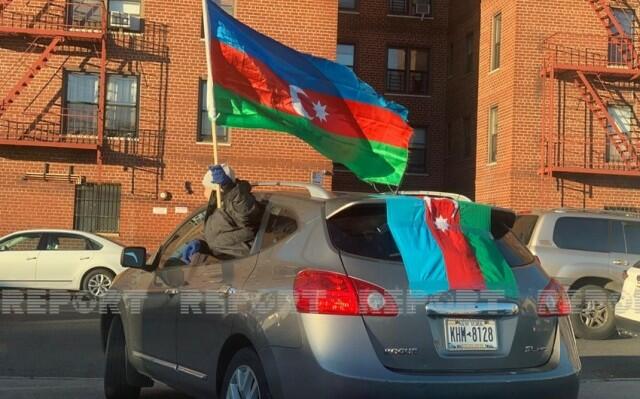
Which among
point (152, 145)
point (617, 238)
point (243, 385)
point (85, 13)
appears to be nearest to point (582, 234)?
point (617, 238)

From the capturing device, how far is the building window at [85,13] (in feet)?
66.3

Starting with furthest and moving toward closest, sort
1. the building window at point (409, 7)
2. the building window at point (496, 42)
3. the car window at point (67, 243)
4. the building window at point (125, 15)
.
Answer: the building window at point (409, 7) → the building window at point (496, 42) → the building window at point (125, 15) → the car window at point (67, 243)

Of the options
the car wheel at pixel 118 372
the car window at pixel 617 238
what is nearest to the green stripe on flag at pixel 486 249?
the car wheel at pixel 118 372

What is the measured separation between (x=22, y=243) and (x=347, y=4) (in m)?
16.4

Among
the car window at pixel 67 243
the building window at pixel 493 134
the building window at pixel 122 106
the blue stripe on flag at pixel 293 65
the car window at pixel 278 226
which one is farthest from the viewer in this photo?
the building window at pixel 493 134

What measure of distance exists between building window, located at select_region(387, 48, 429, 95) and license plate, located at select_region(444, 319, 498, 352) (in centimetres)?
2485

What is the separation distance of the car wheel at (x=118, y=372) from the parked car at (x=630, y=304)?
6.62m

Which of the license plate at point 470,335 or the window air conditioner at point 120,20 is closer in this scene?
the license plate at point 470,335

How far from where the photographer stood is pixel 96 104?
20266 millimetres

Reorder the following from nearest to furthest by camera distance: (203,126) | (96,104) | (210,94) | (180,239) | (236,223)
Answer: (236,223) → (210,94) → (180,239) → (96,104) → (203,126)

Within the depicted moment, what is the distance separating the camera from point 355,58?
28031 millimetres

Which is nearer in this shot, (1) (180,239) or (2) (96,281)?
(1) (180,239)

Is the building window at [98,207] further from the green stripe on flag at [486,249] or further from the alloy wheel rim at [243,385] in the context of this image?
the green stripe on flag at [486,249]

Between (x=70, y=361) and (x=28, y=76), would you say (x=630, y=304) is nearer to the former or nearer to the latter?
(x=70, y=361)
